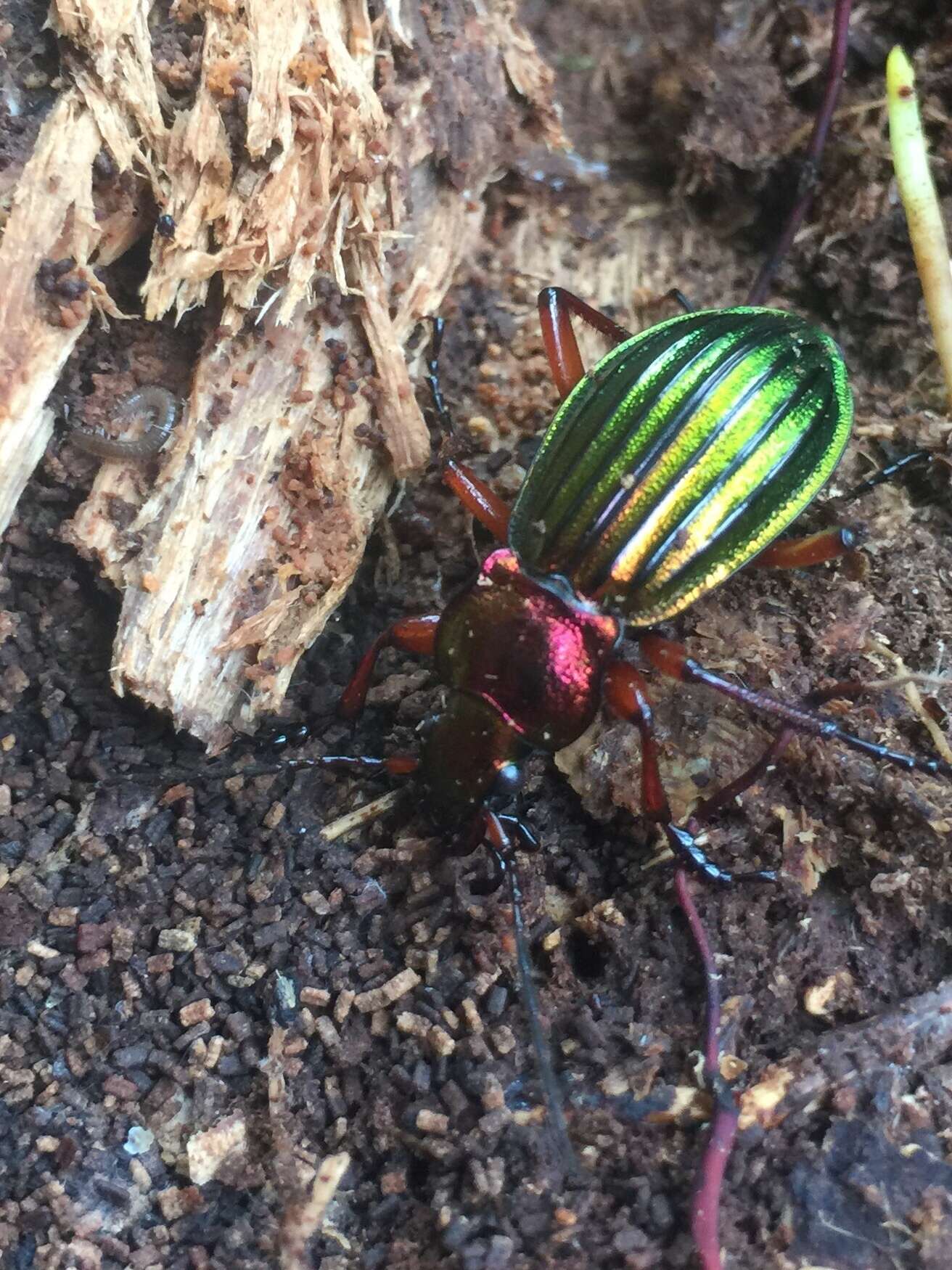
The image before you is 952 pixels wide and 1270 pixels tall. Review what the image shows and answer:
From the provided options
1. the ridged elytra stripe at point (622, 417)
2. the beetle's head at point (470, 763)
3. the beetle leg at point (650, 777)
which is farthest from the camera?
the ridged elytra stripe at point (622, 417)

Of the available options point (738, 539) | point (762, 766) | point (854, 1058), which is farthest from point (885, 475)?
point (854, 1058)

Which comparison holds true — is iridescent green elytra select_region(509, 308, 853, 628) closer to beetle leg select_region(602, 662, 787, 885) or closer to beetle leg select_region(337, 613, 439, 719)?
beetle leg select_region(602, 662, 787, 885)

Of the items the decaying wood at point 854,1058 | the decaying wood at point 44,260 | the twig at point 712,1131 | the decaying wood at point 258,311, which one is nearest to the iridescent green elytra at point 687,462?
the decaying wood at point 258,311

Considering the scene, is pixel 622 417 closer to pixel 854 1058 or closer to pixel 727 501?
pixel 727 501

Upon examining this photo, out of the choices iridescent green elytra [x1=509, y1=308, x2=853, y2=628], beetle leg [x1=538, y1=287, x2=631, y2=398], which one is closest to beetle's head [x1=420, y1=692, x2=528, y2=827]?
iridescent green elytra [x1=509, y1=308, x2=853, y2=628]

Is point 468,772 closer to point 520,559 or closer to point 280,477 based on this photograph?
point 520,559

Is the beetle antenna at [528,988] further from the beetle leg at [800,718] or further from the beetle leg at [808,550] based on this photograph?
the beetle leg at [808,550]

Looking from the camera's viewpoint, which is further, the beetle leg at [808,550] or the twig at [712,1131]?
the beetle leg at [808,550]
